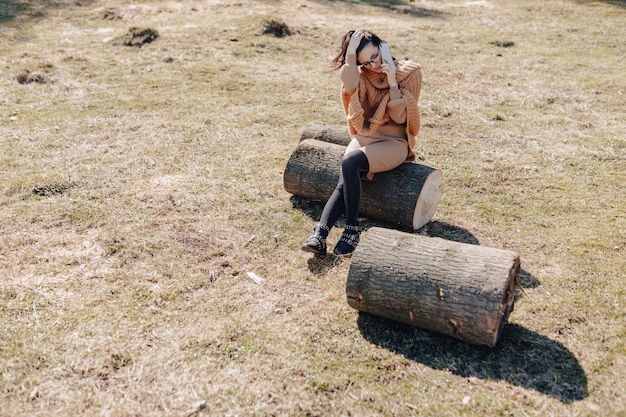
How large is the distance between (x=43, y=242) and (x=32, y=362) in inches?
69.4

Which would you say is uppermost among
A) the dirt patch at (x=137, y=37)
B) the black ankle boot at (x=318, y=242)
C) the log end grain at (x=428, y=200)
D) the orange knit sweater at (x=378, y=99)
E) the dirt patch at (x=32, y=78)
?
the orange knit sweater at (x=378, y=99)

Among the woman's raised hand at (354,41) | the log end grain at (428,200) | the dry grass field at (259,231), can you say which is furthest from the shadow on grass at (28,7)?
the log end grain at (428,200)

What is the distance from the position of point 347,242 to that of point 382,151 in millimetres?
884

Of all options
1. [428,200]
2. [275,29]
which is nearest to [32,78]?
[275,29]

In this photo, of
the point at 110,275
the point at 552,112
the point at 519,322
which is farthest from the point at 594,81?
the point at 110,275

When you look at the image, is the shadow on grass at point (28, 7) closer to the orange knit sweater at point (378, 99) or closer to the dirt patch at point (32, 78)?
the dirt patch at point (32, 78)

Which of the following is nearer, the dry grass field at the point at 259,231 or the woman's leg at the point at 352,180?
the dry grass field at the point at 259,231

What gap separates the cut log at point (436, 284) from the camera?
12.7ft

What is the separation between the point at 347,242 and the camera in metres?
5.24

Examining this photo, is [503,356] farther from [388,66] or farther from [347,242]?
[388,66]

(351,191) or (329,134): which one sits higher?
(351,191)

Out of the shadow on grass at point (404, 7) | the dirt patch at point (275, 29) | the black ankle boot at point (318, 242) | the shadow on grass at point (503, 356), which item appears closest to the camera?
the shadow on grass at point (503, 356)

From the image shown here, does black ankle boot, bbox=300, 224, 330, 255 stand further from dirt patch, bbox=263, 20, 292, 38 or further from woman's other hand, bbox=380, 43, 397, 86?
dirt patch, bbox=263, 20, 292, 38

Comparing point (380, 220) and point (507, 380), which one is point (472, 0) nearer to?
point (380, 220)
